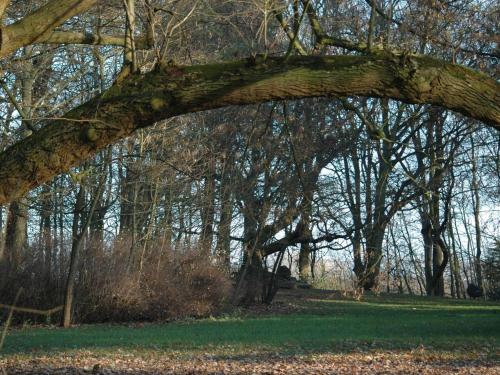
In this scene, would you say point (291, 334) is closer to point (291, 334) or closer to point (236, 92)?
point (291, 334)

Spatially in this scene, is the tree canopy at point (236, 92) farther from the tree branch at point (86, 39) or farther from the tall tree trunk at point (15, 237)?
the tall tree trunk at point (15, 237)

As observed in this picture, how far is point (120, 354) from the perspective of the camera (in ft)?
38.1

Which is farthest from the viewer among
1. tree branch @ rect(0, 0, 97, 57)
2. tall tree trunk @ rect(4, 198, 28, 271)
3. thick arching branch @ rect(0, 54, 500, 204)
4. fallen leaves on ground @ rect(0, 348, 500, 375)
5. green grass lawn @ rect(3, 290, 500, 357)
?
tall tree trunk @ rect(4, 198, 28, 271)

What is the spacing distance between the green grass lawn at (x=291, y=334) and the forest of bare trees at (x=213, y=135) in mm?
1416

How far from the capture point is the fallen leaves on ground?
9328mm

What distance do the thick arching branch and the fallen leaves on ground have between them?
12.9 feet

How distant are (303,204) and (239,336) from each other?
8199mm

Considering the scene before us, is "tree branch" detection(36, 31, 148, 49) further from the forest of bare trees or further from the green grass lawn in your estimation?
the green grass lawn

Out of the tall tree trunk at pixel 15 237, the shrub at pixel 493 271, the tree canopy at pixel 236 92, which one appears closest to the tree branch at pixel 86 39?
the tree canopy at pixel 236 92

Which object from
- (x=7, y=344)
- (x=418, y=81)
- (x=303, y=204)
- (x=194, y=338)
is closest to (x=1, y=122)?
(x=7, y=344)

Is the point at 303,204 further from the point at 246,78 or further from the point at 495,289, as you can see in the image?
the point at 246,78

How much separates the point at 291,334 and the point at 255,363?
5.14m

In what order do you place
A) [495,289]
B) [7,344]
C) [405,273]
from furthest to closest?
[405,273], [495,289], [7,344]

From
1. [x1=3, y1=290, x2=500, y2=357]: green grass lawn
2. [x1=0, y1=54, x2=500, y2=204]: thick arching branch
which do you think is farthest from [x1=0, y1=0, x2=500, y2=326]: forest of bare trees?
[x1=3, y1=290, x2=500, y2=357]: green grass lawn
